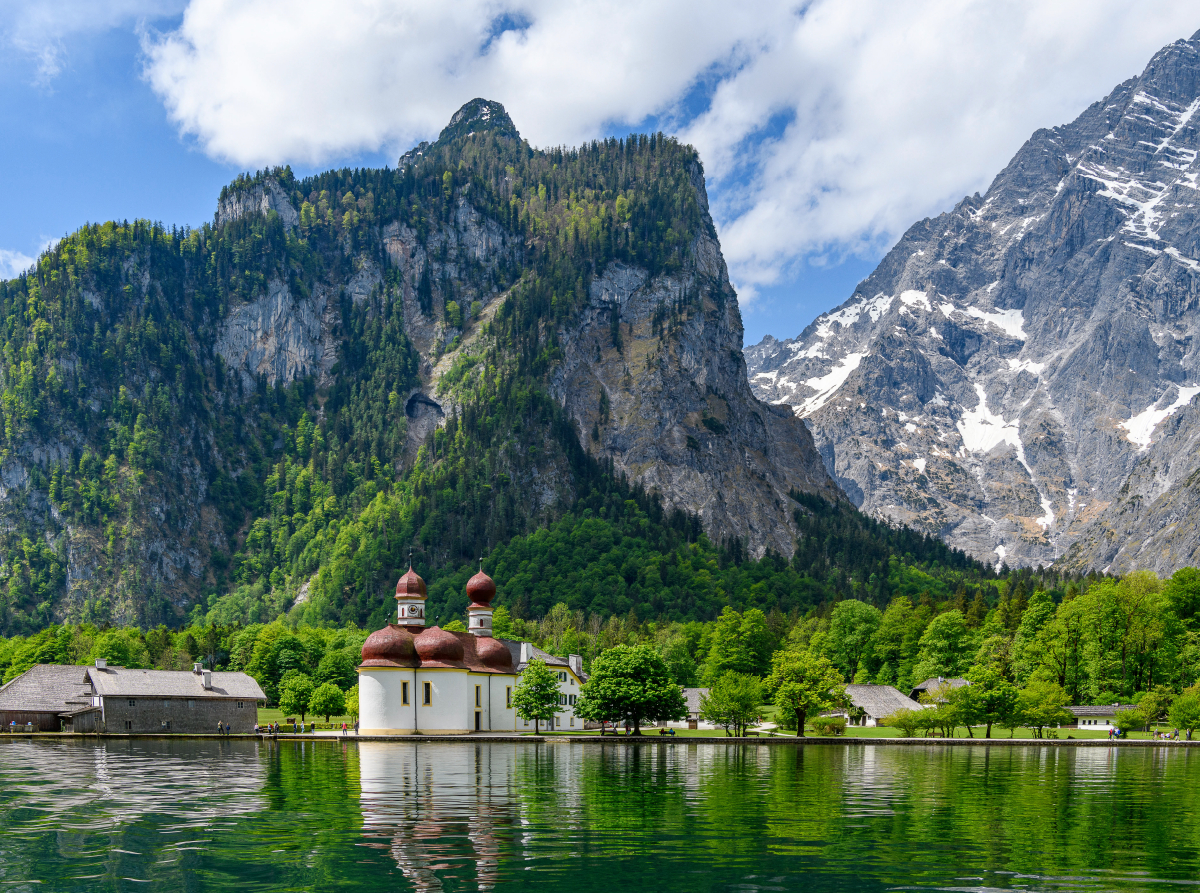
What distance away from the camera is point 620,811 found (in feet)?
147

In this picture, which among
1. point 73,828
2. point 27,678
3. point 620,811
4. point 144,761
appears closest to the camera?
point 73,828

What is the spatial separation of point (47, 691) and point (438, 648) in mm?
42097

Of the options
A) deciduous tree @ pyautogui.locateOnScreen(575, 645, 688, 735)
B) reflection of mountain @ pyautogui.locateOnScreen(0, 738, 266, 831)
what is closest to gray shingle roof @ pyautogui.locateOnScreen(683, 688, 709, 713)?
deciduous tree @ pyautogui.locateOnScreen(575, 645, 688, 735)

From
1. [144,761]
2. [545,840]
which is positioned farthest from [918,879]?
[144,761]

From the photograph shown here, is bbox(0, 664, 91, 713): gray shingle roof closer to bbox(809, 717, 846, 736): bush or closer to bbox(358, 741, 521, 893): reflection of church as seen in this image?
bbox(358, 741, 521, 893): reflection of church

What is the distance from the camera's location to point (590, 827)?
132 feet

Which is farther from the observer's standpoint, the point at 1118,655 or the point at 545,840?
the point at 1118,655

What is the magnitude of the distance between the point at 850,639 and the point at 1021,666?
4364cm

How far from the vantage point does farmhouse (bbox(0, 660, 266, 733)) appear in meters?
116

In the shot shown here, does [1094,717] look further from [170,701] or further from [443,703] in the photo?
[170,701]

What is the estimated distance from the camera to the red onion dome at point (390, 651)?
362 ft

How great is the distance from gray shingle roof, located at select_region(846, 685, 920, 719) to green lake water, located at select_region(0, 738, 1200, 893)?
60436 millimetres

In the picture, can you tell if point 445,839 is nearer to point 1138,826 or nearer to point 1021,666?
point 1138,826

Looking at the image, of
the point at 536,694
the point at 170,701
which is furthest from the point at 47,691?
the point at 536,694
